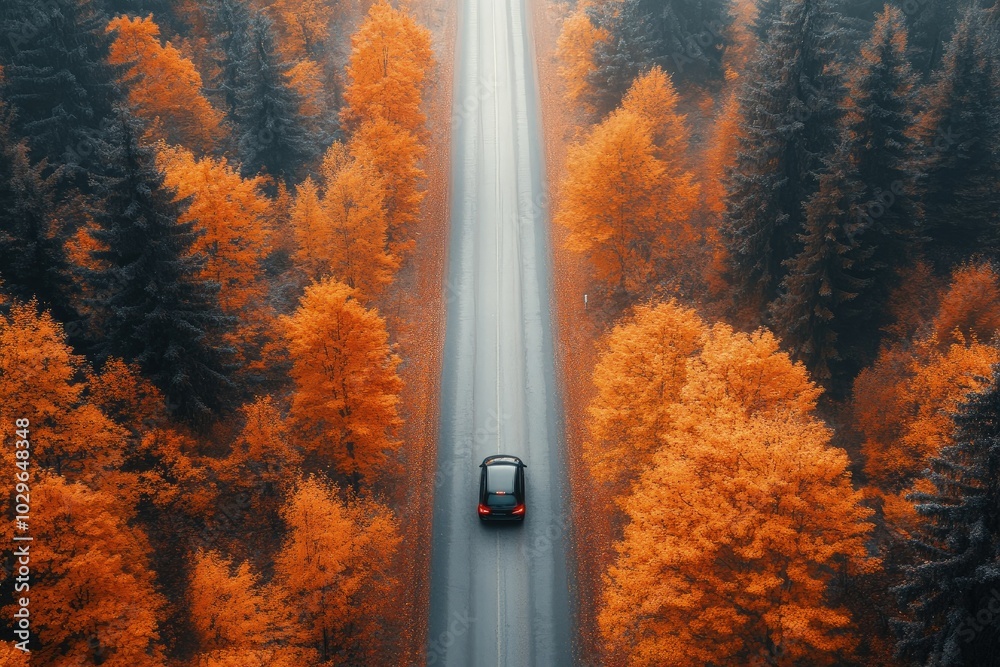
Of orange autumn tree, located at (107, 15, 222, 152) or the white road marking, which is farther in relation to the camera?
orange autumn tree, located at (107, 15, 222, 152)

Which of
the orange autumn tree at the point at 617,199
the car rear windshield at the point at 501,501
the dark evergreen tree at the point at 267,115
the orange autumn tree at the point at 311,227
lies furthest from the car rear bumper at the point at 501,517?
the dark evergreen tree at the point at 267,115

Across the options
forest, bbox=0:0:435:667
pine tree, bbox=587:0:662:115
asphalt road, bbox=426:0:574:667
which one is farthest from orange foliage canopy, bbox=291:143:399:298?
pine tree, bbox=587:0:662:115

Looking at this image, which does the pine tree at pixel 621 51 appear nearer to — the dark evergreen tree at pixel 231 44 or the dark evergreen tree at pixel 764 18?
the dark evergreen tree at pixel 764 18

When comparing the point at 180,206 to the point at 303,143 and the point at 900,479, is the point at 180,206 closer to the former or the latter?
the point at 303,143

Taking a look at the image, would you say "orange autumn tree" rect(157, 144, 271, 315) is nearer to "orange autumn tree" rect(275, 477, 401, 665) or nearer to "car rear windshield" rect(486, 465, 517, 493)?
"orange autumn tree" rect(275, 477, 401, 665)

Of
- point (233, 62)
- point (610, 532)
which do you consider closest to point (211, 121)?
point (233, 62)
